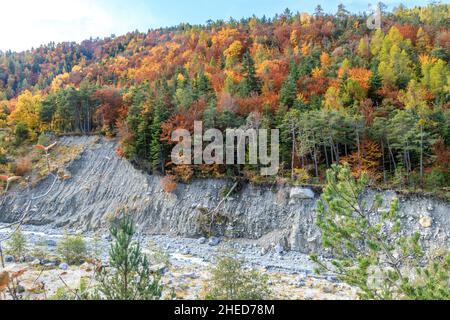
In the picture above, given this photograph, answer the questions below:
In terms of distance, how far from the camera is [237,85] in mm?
39125

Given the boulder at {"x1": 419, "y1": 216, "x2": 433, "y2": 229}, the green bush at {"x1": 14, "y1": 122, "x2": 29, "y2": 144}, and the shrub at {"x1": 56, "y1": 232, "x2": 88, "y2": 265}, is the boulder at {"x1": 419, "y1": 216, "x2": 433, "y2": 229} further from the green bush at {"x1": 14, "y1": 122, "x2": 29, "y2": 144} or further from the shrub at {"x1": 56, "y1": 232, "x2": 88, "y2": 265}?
the green bush at {"x1": 14, "y1": 122, "x2": 29, "y2": 144}

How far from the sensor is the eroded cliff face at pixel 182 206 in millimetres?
21922

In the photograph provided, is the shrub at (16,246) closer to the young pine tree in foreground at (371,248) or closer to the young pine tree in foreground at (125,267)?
the young pine tree in foreground at (125,267)

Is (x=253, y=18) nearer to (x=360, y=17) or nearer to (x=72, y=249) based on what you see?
(x=360, y=17)

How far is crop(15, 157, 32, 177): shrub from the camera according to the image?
110ft

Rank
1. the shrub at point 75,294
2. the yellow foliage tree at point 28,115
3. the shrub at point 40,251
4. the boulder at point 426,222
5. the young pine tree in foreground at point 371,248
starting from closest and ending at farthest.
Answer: the young pine tree in foreground at point 371,248 → the shrub at point 75,294 → the shrub at point 40,251 → the boulder at point 426,222 → the yellow foliage tree at point 28,115

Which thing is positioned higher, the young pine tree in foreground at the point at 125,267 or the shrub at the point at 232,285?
the young pine tree in foreground at the point at 125,267

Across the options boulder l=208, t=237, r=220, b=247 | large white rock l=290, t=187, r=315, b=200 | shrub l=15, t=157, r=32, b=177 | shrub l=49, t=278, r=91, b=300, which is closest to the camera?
shrub l=49, t=278, r=91, b=300

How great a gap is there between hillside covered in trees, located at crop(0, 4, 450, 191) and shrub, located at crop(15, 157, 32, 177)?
0.43 m

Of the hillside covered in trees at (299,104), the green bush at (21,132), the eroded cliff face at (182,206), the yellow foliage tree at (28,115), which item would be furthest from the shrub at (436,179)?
the green bush at (21,132)

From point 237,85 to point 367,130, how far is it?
1822cm

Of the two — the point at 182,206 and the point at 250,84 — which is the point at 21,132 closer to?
the point at 182,206

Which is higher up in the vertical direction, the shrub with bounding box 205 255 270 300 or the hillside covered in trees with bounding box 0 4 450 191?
the hillside covered in trees with bounding box 0 4 450 191

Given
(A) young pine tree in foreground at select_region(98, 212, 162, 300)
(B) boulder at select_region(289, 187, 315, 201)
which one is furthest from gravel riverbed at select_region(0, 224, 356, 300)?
(B) boulder at select_region(289, 187, 315, 201)
